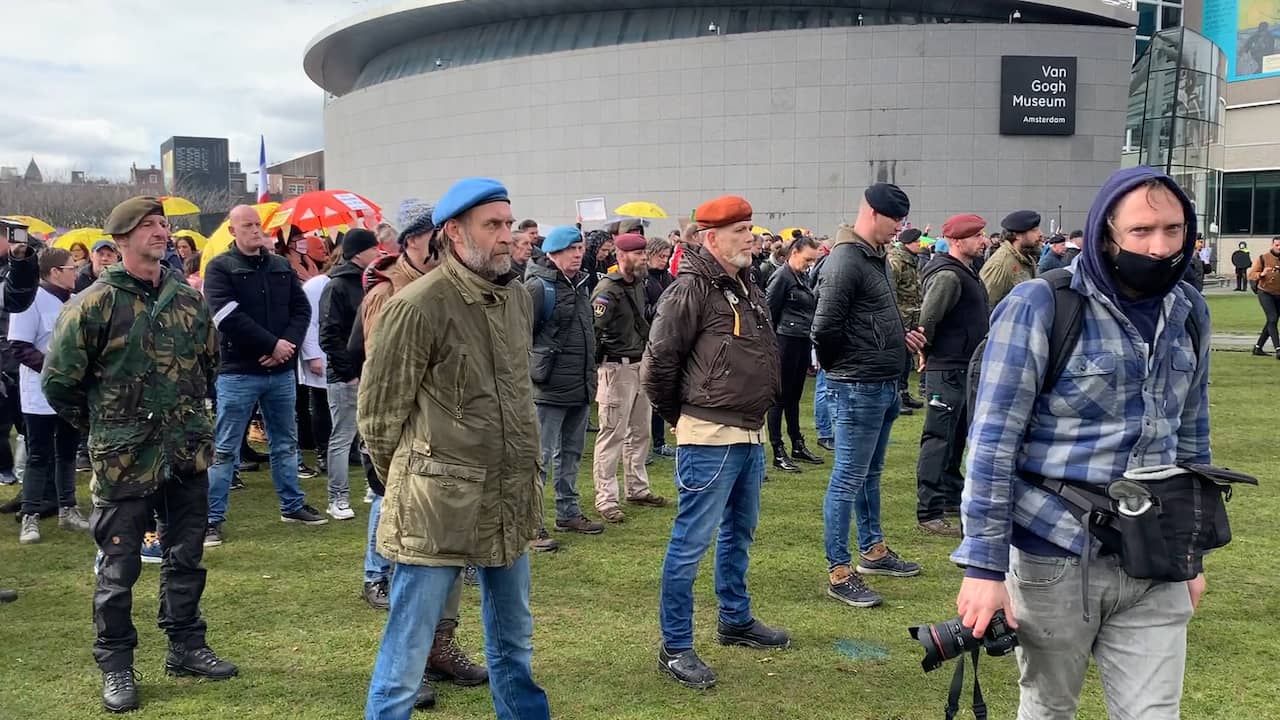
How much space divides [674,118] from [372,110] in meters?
17.6

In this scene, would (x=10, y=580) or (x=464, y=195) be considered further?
(x=10, y=580)

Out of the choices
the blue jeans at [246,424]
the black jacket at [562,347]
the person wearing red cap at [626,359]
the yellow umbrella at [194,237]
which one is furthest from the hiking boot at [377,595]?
the yellow umbrella at [194,237]

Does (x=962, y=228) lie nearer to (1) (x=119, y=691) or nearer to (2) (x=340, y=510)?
(2) (x=340, y=510)

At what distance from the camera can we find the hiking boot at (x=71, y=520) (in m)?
7.19

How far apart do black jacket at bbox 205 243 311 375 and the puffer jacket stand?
11.4 ft

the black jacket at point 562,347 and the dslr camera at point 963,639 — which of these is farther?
the black jacket at point 562,347

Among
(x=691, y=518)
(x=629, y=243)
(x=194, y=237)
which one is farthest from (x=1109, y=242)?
(x=194, y=237)

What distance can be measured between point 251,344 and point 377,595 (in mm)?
2227

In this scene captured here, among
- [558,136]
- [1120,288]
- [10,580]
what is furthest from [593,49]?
[1120,288]

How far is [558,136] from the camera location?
39781mm

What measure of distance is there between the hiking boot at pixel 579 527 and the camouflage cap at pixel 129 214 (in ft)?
12.1

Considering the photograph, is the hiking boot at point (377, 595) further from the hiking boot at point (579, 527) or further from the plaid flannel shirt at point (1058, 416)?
the plaid flannel shirt at point (1058, 416)

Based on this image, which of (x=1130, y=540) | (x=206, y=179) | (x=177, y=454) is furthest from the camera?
(x=206, y=179)

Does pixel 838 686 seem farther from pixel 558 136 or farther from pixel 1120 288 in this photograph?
pixel 558 136
